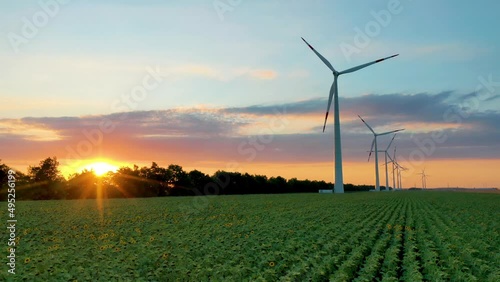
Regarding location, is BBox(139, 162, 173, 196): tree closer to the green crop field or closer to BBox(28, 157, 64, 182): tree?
BBox(28, 157, 64, 182): tree

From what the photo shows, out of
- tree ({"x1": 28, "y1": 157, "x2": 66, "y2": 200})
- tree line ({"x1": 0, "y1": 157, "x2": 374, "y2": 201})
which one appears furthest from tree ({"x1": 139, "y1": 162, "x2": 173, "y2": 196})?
tree ({"x1": 28, "y1": 157, "x2": 66, "y2": 200})

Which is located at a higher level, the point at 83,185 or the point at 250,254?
the point at 83,185

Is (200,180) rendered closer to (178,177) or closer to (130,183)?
(178,177)

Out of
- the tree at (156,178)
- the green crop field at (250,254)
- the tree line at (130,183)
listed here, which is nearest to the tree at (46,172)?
the tree line at (130,183)

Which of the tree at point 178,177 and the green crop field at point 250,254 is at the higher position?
the tree at point 178,177

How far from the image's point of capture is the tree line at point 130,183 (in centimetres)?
10925

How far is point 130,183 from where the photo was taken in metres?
132

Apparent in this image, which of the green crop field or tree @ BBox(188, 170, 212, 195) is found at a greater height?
tree @ BBox(188, 170, 212, 195)

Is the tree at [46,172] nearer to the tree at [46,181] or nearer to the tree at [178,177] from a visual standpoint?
the tree at [46,181]

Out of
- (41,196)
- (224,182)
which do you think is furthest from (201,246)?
(224,182)

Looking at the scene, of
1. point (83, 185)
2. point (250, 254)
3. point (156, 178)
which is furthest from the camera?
point (156, 178)

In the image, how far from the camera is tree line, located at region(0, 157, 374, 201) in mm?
109250

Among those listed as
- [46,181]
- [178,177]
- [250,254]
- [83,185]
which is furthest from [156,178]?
[250,254]

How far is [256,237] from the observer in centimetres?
2591
